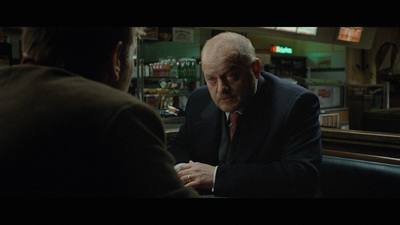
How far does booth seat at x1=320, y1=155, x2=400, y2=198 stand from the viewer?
5.49 ft

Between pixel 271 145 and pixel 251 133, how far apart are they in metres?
0.11

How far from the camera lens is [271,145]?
5.02 ft

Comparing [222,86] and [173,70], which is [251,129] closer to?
[222,86]

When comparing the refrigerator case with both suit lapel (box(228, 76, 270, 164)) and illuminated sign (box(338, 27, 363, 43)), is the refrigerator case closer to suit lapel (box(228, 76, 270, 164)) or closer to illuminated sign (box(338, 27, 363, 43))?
illuminated sign (box(338, 27, 363, 43))

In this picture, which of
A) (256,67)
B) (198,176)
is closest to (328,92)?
(256,67)

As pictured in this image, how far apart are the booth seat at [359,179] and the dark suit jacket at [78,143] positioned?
4.41 ft

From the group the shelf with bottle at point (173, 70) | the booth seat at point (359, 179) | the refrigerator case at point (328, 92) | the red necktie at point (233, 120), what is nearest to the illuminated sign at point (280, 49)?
the refrigerator case at point (328, 92)

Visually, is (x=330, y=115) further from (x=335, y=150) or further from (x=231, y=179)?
(x=231, y=179)

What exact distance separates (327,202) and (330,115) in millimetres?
5517

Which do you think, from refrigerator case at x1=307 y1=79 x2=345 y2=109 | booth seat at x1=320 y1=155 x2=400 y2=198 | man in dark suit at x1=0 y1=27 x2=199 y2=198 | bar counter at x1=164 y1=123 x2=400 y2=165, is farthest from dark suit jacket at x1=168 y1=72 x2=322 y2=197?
refrigerator case at x1=307 y1=79 x2=345 y2=109

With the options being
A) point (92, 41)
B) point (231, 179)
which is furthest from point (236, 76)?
point (92, 41)

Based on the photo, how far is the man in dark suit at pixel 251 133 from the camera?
56.4 inches

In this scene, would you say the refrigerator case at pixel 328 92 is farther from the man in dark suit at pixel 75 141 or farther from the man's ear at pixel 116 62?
the man in dark suit at pixel 75 141

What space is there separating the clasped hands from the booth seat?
0.83 m
